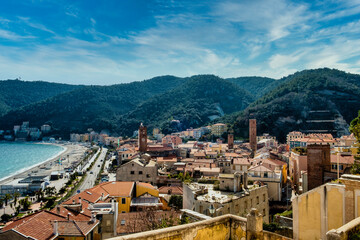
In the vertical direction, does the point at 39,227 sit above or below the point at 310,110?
below

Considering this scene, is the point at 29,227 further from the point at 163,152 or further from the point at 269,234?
the point at 163,152

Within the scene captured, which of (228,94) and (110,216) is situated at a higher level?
(228,94)

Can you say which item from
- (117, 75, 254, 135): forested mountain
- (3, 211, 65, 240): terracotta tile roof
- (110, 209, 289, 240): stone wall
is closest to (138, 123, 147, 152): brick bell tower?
(3, 211, 65, 240): terracotta tile roof

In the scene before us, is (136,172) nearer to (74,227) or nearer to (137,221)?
(137,221)

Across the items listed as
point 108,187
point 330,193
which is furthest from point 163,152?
point 330,193

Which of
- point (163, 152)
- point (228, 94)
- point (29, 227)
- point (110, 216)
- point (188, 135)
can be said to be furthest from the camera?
point (228, 94)

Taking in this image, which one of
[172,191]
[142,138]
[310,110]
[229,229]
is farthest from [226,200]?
[310,110]
